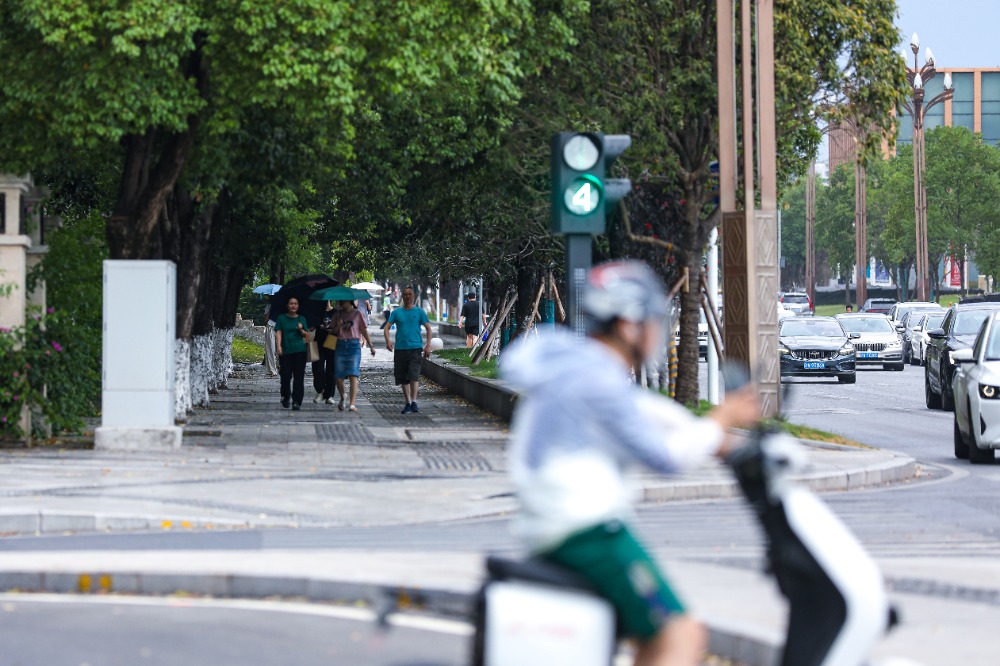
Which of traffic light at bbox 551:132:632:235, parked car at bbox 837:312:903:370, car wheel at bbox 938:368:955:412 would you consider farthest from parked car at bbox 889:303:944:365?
traffic light at bbox 551:132:632:235

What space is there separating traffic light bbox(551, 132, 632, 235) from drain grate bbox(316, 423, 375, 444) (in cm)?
775

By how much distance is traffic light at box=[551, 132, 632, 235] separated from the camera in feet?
41.2

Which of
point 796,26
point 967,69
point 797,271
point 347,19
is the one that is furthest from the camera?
point 797,271

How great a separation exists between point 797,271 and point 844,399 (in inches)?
5389

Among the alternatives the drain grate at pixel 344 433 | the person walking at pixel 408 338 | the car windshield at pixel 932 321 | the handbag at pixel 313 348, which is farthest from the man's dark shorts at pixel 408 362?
the car windshield at pixel 932 321

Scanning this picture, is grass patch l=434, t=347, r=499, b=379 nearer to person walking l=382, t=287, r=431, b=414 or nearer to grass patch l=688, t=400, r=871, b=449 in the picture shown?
person walking l=382, t=287, r=431, b=414

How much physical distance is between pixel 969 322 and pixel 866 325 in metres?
13.4

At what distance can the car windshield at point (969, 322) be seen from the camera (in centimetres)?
3024

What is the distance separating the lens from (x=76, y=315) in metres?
19.6

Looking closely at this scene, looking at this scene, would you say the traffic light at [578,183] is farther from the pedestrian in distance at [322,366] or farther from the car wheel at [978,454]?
the pedestrian in distance at [322,366]

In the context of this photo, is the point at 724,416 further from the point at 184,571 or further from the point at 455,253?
the point at 455,253

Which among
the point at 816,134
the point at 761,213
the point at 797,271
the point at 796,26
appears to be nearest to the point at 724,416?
the point at 761,213

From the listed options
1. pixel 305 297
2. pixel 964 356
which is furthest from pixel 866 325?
pixel 964 356

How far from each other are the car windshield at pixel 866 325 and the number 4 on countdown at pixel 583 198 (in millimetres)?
32080
